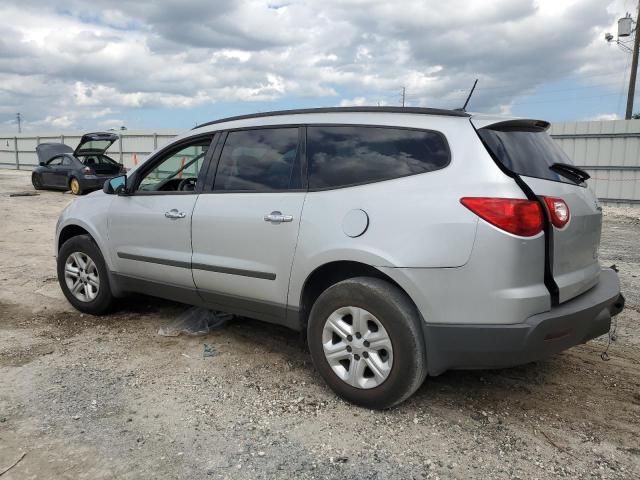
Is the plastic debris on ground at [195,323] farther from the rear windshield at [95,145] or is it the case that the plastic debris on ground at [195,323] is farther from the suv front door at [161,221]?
the rear windshield at [95,145]

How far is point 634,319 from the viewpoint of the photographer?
15.7 feet

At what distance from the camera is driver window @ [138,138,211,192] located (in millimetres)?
4289

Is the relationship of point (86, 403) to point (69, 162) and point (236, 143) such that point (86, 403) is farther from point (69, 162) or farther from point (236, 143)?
point (69, 162)

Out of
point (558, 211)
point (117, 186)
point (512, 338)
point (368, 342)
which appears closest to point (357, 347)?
point (368, 342)

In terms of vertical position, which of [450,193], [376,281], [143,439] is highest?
[450,193]

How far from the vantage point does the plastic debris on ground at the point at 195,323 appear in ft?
14.7

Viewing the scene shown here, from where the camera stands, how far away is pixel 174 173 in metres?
4.36

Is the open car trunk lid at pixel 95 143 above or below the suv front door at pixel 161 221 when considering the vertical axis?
above

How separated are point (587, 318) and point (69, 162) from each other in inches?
682

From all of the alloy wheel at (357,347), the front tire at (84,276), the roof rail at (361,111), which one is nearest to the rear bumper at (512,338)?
the alloy wheel at (357,347)

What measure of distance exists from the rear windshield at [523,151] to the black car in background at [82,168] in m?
14.6

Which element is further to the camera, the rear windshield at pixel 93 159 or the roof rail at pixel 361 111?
the rear windshield at pixel 93 159

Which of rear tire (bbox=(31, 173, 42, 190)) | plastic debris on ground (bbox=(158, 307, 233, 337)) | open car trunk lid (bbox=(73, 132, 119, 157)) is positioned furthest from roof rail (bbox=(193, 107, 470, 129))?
rear tire (bbox=(31, 173, 42, 190))

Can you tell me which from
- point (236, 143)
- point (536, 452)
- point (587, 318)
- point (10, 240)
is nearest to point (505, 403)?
point (536, 452)
